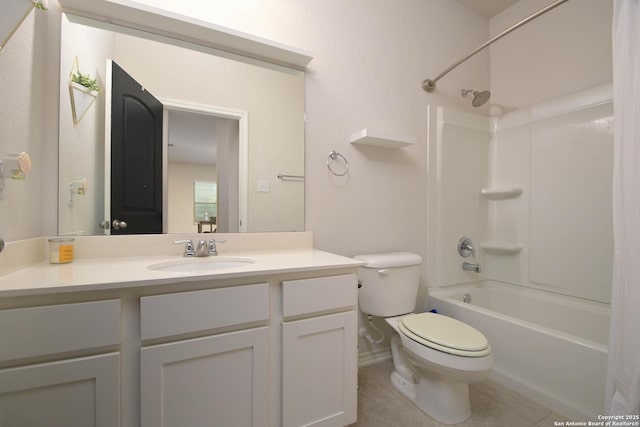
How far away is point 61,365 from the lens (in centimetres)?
68

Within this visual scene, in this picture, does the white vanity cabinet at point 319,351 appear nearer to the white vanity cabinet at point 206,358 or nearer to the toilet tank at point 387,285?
the white vanity cabinet at point 206,358

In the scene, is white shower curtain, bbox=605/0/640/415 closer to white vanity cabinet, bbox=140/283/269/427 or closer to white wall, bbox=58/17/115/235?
white vanity cabinet, bbox=140/283/269/427

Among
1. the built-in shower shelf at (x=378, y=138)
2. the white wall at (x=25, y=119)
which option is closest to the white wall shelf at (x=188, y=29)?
the white wall at (x=25, y=119)

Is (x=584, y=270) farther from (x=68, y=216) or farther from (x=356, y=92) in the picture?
(x=68, y=216)

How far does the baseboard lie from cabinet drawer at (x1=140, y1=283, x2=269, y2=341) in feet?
3.47

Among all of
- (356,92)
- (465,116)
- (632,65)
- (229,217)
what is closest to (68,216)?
(229,217)

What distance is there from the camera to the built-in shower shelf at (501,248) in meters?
2.04

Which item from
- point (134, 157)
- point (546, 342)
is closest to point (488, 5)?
point (546, 342)

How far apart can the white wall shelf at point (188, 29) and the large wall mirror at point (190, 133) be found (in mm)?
35

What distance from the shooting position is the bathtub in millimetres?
1190

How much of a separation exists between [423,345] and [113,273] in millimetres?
1285

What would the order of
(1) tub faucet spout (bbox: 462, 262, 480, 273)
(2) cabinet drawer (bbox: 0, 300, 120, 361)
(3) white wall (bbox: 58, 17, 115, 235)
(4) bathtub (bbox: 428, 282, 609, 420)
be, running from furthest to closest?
(1) tub faucet spout (bbox: 462, 262, 480, 273), (4) bathtub (bbox: 428, 282, 609, 420), (3) white wall (bbox: 58, 17, 115, 235), (2) cabinet drawer (bbox: 0, 300, 120, 361)

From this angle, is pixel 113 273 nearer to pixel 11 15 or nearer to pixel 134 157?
pixel 134 157

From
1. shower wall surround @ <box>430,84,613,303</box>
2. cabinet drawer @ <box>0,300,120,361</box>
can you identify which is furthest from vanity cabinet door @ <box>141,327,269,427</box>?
shower wall surround @ <box>430,84,613,303</box>
